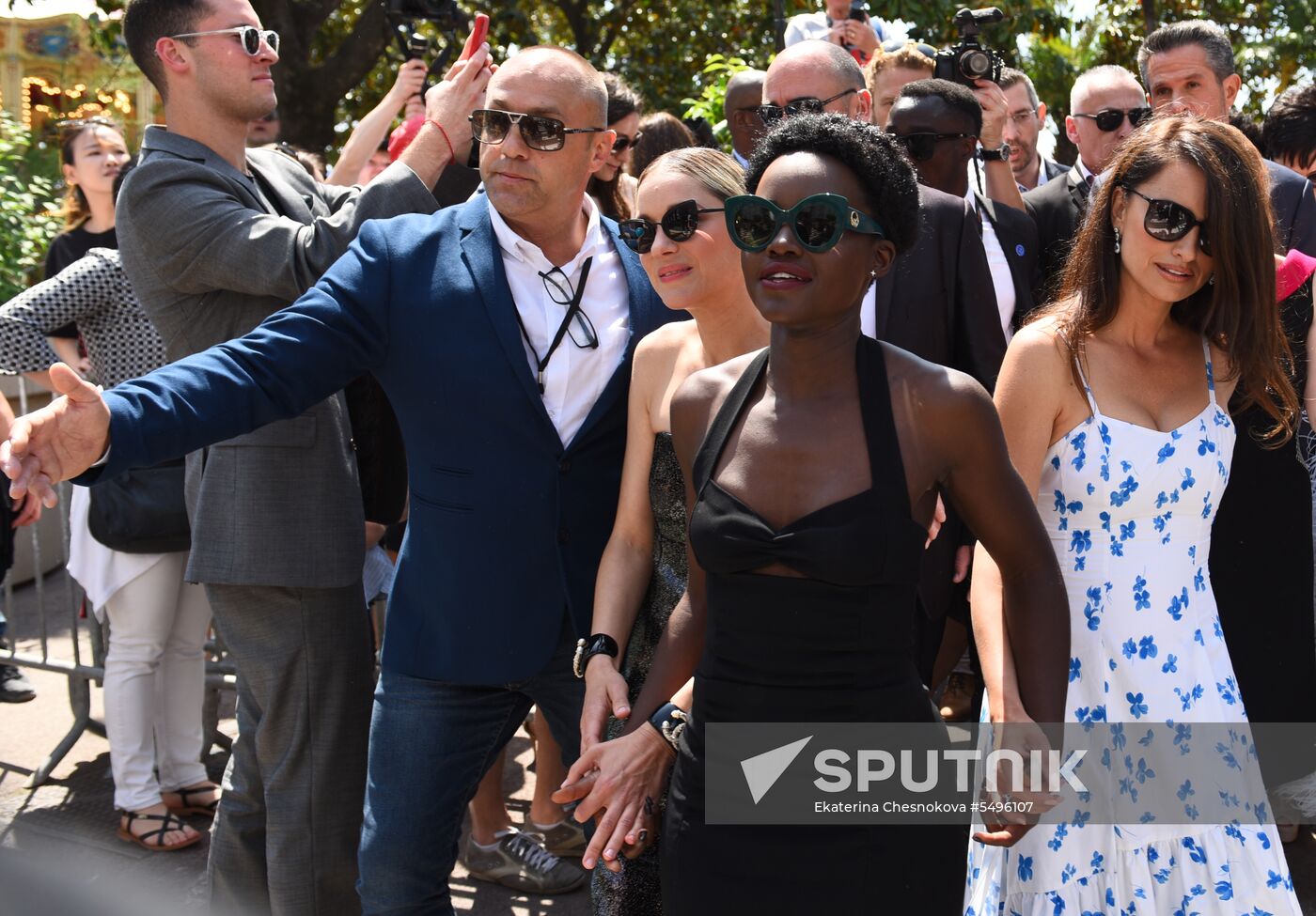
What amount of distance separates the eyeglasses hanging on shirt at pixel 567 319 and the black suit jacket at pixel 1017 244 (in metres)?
1.75

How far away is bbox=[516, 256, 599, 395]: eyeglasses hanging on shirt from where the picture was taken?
11.1ft

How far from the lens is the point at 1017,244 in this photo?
4742 mm

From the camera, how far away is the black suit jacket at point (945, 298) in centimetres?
417

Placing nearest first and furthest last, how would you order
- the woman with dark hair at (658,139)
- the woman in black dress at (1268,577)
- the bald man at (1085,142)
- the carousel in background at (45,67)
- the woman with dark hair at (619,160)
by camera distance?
1. the woman in black dress at (1268,577)
2. the bald man at (1085,142)
3. the woman with dark hair at (619,160)
4. the woman with dark hair at (658,139)
5. the carousel in background at (45,67)

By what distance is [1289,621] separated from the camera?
402cm

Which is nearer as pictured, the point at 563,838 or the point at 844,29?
the point at 563,838

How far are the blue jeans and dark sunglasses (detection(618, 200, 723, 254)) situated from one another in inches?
36.4

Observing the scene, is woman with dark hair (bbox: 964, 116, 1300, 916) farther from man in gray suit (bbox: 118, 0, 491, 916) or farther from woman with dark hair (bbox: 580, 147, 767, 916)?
man in gray suit (bbox: 118, 0, 491, 916)

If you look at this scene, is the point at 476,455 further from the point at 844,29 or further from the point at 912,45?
the point at 844,29

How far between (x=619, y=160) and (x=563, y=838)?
2693mm

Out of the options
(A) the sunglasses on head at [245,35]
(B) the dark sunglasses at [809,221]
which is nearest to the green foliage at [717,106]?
(A) the sunglasses on head at [245,35]

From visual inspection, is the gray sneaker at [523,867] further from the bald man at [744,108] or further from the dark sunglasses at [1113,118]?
the dark sunglasses at [1113,118]

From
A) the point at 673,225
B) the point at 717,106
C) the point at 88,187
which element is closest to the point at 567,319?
the point at 673,225

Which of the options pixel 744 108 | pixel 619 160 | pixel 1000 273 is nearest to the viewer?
pixel 1000 273
